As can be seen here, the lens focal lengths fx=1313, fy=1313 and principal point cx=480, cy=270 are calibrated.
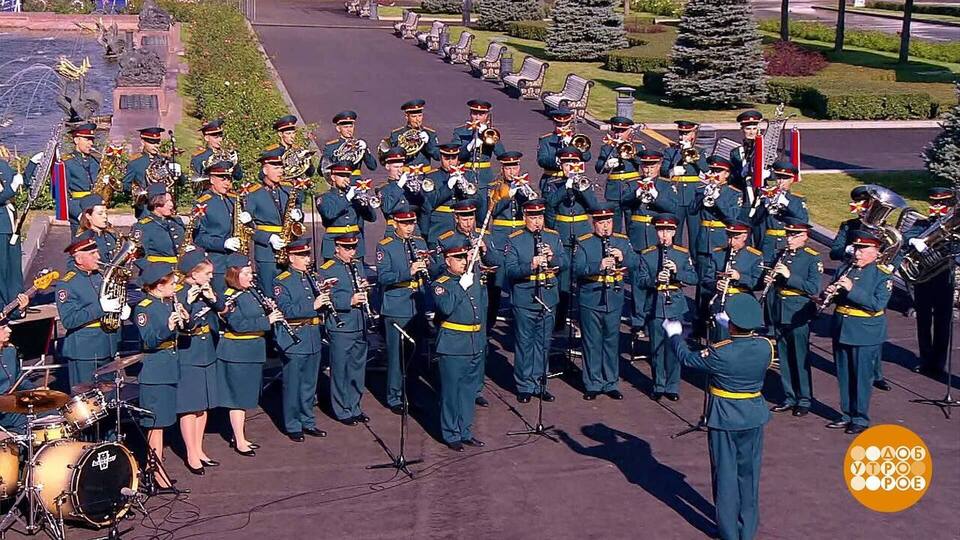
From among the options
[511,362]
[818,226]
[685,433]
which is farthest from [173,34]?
[685,433]

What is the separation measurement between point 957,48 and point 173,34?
2401cm

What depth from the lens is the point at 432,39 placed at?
41875 mm

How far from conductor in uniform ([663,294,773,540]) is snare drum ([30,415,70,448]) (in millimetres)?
4826

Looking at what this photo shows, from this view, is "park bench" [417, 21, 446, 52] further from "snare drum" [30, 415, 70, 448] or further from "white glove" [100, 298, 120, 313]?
"snare drum" [30, 415, 70, 448]

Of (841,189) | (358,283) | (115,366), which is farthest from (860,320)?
(841,189)

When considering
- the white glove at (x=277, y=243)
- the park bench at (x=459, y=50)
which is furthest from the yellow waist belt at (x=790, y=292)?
the park bench at (x=459, y=50)

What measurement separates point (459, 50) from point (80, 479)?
30056 millimetres

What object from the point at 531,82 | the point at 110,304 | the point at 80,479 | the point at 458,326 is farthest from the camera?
the point at 531,82

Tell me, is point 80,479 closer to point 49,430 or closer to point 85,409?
point 49,430

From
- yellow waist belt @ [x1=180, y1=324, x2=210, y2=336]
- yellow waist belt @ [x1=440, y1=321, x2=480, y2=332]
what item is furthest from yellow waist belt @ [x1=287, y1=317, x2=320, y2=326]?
yellow waist belt @ [x1=440, y1=321, x2=480, y2=332]

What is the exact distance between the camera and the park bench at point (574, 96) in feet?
97.0

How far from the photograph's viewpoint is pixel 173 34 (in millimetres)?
39875

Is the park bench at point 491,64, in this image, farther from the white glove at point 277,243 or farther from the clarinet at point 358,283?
the clarinet at point 358,283

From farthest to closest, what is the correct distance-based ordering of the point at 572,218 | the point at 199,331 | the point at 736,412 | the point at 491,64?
the point at 491,64, the point at 572,218, the point at 199,331, the point at 736,412
